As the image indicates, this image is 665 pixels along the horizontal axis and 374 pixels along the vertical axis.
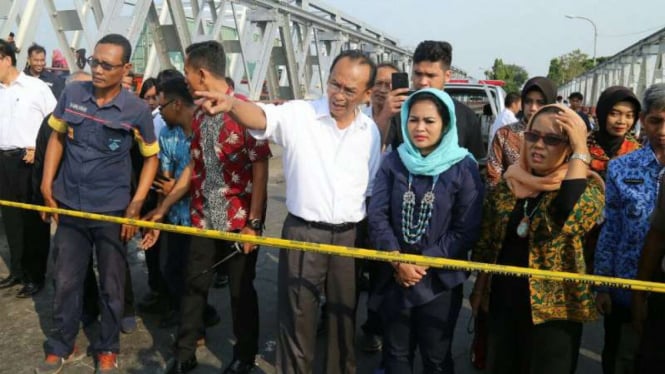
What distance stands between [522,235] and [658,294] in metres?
0.50

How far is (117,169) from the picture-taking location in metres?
2.88

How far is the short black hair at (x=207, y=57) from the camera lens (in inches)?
94.9

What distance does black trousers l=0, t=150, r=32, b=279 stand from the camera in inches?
156

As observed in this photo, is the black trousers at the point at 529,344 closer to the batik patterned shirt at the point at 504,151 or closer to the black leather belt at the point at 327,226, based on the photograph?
the black leather belt at the point at 327,226

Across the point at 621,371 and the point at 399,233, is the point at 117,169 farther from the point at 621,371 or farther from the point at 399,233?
the point at 621,371

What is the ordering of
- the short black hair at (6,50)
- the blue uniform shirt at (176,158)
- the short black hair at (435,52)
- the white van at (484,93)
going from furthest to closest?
the white van at (484,93) → the short black hair at (6,50) → the blue uniform shirt at (176,158) → the short black hair at (435,52)

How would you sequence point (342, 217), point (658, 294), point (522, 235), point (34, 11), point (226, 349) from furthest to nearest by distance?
point (34, 11) < point (226, 349) < point (342, 217) < point (522, 235) < point (658, 294)

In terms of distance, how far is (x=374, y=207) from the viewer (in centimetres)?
224

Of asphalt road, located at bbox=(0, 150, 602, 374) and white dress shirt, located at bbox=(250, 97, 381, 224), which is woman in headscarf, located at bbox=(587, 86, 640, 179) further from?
white dress shirt, located at bbox=(250, 97, 381, 224)

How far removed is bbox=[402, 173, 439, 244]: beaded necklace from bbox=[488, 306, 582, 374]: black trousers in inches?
18.0

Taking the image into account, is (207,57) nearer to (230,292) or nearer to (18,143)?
(230,292)

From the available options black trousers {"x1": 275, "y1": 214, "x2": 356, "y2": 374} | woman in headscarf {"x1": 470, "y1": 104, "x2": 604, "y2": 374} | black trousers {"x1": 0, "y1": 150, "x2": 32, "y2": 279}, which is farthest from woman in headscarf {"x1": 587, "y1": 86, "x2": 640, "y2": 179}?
black trousers {"x1": 0, "y1": 150, "x2": 32, "y2": 279}

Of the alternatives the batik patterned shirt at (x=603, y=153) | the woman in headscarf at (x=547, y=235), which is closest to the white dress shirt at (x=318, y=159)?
the woman in headscarf at (x=547, y=235)

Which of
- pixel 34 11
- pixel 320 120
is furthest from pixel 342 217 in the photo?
pixel 34 11
